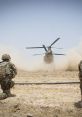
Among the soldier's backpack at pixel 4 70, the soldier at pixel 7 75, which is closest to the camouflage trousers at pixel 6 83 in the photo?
the soldier at pixel 7 75

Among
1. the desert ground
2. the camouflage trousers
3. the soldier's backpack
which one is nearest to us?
the desert ground

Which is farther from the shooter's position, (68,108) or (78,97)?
(78,97)

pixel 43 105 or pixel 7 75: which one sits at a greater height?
pixel 7 75

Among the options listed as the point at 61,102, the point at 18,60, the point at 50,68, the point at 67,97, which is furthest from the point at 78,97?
the point at 18,60

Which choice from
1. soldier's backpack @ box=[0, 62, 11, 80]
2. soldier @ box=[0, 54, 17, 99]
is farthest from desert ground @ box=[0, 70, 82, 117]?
soldier's backpack @ box=[0, 62, 11, 80]

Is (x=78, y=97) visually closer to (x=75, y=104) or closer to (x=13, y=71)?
(x=75, y=104)

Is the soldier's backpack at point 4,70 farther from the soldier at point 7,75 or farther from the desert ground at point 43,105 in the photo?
the desert ground at point 43,105

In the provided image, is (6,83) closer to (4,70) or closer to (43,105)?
(4,70)

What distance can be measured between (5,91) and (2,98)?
0.61 metres

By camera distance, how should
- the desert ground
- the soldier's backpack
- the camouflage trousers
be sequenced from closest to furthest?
the desert ground
the soldier's backpack
the camouflage trousers

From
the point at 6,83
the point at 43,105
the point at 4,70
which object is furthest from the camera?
the point at 6,83

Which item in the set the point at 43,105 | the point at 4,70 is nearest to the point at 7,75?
the point at 4,70

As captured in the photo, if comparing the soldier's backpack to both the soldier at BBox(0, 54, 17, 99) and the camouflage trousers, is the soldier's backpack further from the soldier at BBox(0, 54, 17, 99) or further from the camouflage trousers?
the camouflage trousers

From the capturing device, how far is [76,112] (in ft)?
37.8
